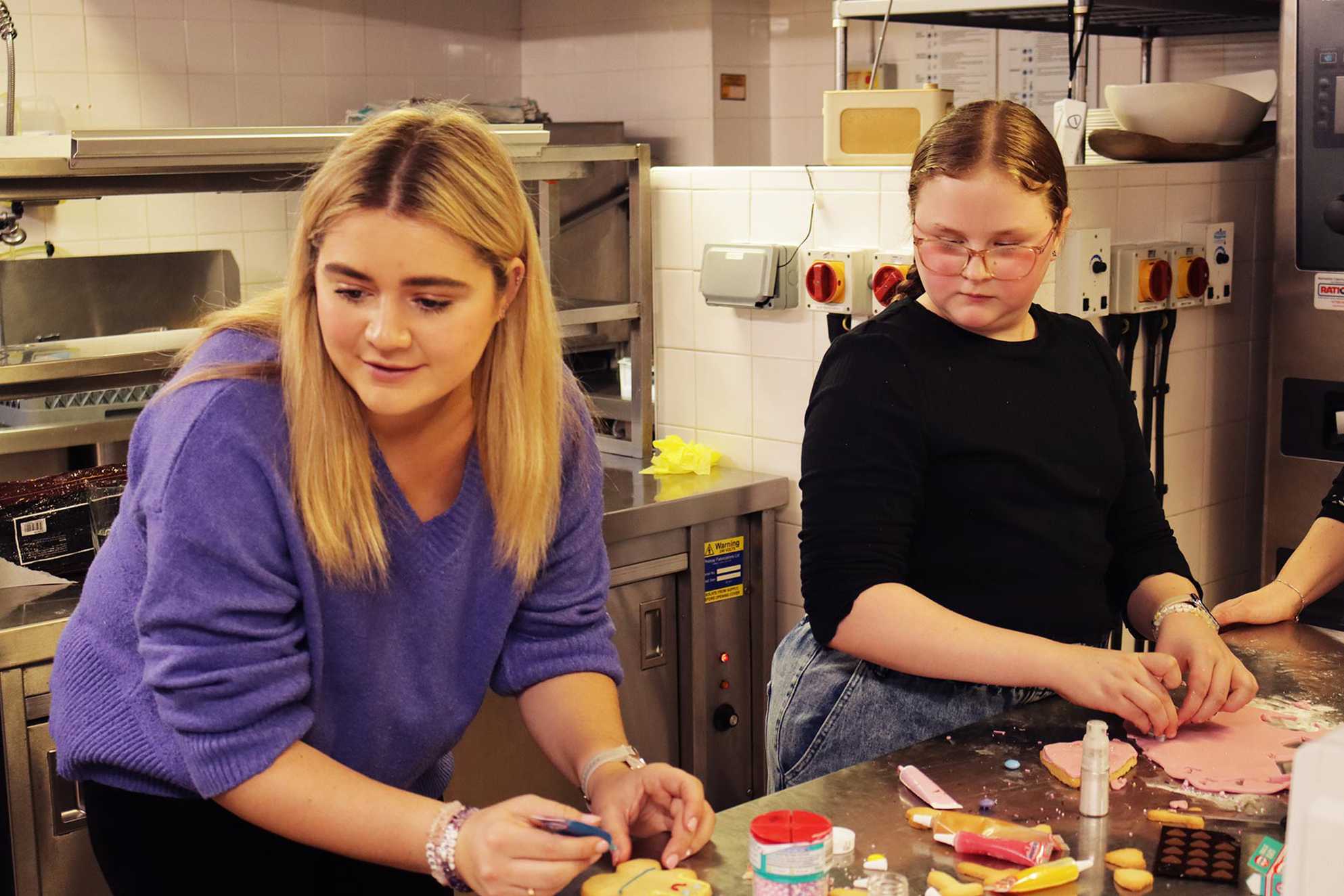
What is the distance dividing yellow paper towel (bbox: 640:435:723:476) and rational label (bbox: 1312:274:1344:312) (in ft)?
3.88

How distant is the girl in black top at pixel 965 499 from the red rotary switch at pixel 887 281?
2.39 ft

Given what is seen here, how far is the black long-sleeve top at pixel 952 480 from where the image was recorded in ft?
5.57

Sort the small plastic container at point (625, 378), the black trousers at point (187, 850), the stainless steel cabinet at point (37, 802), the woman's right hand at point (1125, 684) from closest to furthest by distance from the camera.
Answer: the black trousers at point (187, 850)
the woman's right hand at point (1125, 684)
the stainless steel cabinet at point (37, 802)
the small plastic container at point (625, 378)

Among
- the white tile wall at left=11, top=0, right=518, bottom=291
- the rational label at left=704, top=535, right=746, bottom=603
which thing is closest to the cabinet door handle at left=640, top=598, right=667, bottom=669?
the rational label at left=704, top=535, right=746, bottom=603

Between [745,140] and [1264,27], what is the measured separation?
186 cm

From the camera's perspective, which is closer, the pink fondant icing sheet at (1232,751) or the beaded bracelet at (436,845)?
the beaded bracelet at (436,845)

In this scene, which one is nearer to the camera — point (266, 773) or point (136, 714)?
point (266, 773)

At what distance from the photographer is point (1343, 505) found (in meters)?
2.06

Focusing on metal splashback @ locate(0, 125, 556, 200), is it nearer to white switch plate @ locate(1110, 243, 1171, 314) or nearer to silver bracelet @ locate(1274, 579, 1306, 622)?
white switch plate @ locate(1110, 243, 1171, 314)

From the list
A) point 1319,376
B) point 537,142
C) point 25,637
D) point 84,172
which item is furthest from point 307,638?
point 1319,376

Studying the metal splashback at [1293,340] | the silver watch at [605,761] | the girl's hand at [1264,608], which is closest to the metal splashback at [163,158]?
the silver watch at [605,761]

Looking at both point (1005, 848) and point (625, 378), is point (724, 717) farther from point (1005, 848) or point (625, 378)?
point (1005, 848)

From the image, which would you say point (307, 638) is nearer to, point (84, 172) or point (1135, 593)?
point (1135, 593)

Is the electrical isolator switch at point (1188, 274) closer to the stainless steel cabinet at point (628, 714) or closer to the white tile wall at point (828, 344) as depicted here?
the white tile wall at point (828, 344)
